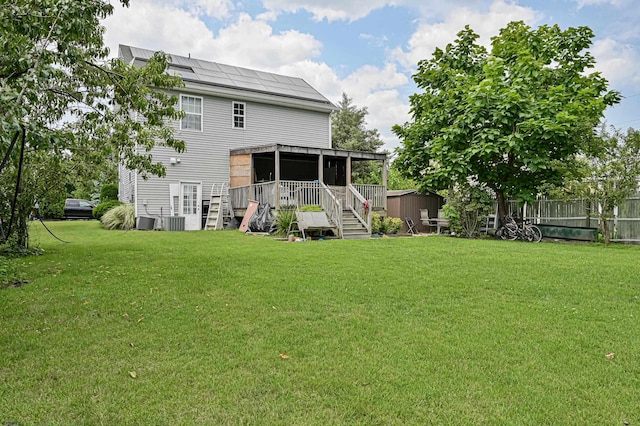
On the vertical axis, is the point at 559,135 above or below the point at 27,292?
above

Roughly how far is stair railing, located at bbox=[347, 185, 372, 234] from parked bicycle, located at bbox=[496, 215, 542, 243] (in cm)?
423

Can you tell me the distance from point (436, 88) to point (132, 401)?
14.5 metres

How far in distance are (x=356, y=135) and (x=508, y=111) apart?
807 inches

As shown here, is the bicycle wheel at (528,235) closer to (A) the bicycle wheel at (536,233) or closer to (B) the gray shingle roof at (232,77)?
(A) the bicycle wheel at (536,233)

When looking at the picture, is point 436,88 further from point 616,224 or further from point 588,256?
point 588,256

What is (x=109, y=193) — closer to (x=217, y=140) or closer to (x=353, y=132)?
(x=217, y=140)

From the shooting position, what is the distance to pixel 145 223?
49.1ft

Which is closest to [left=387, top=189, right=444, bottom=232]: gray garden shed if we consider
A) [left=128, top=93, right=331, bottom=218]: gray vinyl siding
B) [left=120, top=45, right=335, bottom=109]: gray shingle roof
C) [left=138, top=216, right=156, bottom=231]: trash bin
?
[left=128, top=93, right=331, bottom=218]: gray vinyl siding

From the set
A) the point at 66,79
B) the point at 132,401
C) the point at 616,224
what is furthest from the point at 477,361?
the point at 616,224

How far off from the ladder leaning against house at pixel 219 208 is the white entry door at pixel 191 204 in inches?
17.5

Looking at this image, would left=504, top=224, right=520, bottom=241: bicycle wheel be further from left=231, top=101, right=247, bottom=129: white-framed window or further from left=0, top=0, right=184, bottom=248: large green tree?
left=231, top=101, right=247, bottom=129: white-framed window

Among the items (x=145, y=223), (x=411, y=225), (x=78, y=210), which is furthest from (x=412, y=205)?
(x=78, y=210)

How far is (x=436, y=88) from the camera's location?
48.0 ft

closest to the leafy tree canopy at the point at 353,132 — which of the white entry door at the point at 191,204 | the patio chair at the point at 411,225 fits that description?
the patio chair at the point at 411,225
